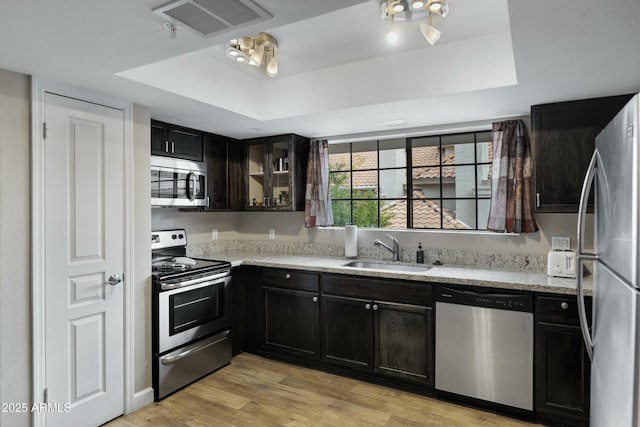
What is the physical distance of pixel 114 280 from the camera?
2.65 metres

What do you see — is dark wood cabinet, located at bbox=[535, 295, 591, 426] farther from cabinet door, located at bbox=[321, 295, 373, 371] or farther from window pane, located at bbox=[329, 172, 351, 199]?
window pane, located at bbox=[329, 172, 351, 199]

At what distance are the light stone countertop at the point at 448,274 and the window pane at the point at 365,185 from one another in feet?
2.33

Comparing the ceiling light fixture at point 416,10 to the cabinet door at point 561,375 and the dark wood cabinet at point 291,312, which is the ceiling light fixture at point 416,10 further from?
the dark wood cabinet at point 291,312

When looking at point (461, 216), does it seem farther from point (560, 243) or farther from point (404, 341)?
point (404, 341)

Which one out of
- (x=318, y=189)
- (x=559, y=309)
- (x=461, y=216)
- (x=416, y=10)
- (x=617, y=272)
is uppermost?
(x=416, y=10)

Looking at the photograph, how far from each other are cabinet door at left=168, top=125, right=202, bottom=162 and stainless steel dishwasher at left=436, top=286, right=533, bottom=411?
2.48 meters

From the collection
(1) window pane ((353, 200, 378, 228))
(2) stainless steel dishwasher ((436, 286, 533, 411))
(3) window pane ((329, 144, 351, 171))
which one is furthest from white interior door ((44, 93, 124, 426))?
(2) stainless steel dishwasher ((436, 286, 533, 411))

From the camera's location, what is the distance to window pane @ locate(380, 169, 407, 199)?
12.6 ft

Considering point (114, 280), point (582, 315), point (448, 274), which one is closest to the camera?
point (582, 315)

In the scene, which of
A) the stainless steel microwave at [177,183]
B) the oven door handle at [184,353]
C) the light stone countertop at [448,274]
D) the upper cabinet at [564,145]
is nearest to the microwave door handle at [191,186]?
the stainless steel microwave at [177,183]

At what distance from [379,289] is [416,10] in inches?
79.1

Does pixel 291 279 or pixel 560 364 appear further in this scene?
pixel 291 279

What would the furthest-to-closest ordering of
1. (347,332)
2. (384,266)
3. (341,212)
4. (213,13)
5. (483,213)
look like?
(341,212) < (384,266) < (483,213) < (347,332) < (213,13)

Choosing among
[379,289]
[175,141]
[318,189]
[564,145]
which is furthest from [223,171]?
[564,145]
